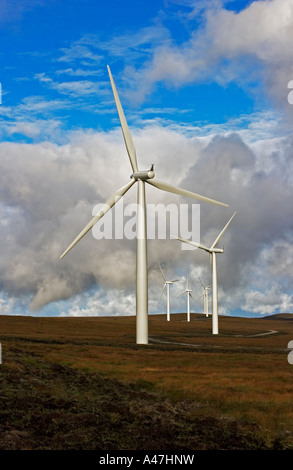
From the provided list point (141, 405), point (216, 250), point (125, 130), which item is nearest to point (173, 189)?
point (125, 130)

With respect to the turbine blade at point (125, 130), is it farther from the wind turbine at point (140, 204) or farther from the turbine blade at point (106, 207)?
the turbine blade at point (106, 207)

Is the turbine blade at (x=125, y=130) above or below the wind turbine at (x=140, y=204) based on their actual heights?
above

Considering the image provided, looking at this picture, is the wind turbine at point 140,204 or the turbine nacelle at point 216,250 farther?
the turbine nacelle at point 216,250

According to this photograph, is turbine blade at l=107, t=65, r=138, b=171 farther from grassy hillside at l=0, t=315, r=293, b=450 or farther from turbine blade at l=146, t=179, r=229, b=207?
grassy hillside at l=0, t=315, r=293, b=450

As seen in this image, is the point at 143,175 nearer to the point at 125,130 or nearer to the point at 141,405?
the point at 125,130

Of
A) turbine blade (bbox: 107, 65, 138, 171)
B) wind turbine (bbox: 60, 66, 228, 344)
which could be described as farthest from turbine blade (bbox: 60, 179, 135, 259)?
turbine blade (bbox: 107, 65, 138, 171)

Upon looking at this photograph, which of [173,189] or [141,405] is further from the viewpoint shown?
[173,189]

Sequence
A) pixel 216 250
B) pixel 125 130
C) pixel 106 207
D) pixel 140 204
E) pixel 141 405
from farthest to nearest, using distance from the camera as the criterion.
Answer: pixel 216 250
pixel 140 204
pixel 125 130
pixel 106 207
pixel 141 405

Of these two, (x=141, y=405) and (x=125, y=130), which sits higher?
(x=125, y=130)

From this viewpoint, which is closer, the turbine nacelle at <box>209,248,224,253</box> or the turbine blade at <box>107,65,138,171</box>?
the turbine blade at <box>107,65,138,171</box>

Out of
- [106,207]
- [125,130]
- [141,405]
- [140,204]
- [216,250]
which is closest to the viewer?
[141,405]

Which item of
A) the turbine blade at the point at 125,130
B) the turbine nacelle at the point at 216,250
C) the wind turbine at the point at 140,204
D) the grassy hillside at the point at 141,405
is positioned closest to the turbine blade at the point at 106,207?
the wind turbine at the point at 140,204
